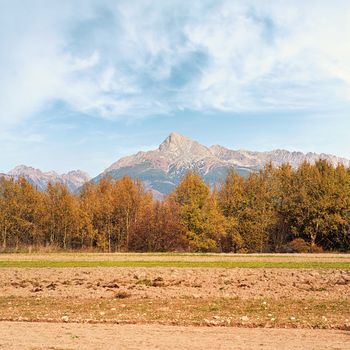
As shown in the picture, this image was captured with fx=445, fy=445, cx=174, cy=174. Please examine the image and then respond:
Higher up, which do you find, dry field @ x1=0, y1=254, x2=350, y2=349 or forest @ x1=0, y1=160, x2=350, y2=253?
forest @ x1=0, y1=160, x2=350, y2=253

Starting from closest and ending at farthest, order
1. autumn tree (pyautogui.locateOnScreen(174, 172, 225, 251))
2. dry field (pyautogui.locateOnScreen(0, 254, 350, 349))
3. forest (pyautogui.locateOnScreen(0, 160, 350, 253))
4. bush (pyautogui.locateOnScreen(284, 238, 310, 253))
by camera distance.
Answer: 1. dry field (pyautogui.locateOnScreen(0, 254, 350, 349))
2. autumn tree (pyautogui.locateOnScreen(174, 172, 225, 251))
3. bush (pyautogui.locateOnScreen(284, 238, 310, 253))
4. forest (pyautogui.locateOnScreen(0, 160, 350, 253))

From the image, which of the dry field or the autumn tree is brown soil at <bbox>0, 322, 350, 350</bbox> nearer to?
the dry field

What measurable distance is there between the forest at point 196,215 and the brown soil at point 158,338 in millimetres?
59225

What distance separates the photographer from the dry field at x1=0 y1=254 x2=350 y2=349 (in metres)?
13.8

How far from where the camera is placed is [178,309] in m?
19.4

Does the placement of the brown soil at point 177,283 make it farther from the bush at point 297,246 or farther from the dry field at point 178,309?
the bush at point 297,246

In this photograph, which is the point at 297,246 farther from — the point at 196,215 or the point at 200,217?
the point at 196,215

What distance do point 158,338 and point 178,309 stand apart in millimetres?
5504

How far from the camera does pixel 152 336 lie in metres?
14.2

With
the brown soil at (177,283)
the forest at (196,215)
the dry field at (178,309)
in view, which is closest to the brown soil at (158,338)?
the dry field at (178,309)

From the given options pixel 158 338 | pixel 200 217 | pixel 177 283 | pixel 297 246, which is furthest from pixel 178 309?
pixel 297 246

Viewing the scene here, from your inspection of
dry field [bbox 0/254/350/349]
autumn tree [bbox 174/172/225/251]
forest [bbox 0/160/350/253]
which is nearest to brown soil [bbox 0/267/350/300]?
dry field [bbox 0/254/350/349]

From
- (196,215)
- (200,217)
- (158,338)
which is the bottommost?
(158,338)

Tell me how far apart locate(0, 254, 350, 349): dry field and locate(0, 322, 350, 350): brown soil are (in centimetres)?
3
